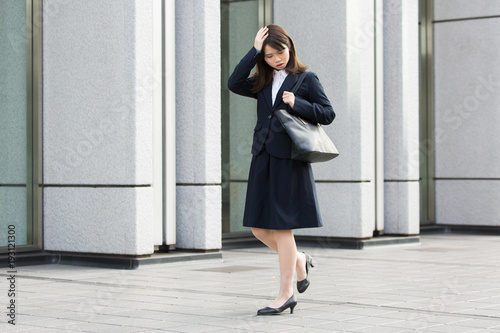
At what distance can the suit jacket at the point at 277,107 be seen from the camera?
5746 mm

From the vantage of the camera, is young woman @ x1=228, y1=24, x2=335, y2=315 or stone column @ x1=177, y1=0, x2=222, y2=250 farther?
stone column @ x1=177, y1=0, x2=222, y2=250

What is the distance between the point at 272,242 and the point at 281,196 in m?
0.39

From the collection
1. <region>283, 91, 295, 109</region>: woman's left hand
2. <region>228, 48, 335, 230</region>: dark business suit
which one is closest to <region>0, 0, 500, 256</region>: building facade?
<region>228, 48, 335, 230</region>: dark business suit

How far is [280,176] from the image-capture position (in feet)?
18.8

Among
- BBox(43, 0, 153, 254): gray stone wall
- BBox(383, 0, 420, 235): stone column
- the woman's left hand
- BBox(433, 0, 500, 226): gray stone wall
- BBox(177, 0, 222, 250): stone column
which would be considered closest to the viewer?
the woman's left hand

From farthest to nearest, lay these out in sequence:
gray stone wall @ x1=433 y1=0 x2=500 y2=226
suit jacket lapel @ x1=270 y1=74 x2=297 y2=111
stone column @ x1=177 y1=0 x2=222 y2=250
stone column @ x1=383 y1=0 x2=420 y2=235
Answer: gray stone wall @ x1=433 y1=0 x2=500 y2=226, stone column @ x1=383 y1=0 x2=420 y2=235, stone column @ x1=177 y1=0 x2=222 y2=250, suit jacket lapel @ x1=270 y1=74 x2=297 y2=111

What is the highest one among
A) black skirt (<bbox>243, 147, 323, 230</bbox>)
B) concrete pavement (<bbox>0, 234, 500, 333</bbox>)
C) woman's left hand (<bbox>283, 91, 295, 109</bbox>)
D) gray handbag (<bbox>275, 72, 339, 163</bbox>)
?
woman's left hand (<bbox>283, 91, 295, 109</bbox>)

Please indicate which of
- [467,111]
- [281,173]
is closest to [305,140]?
[281,173]

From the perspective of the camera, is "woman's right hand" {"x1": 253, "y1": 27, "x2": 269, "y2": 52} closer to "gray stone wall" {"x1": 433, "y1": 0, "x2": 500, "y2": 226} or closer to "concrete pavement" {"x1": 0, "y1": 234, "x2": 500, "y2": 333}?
"concrete pavement" {"x1": 0, "y1": 234, "x2": 500, "y2": 333}

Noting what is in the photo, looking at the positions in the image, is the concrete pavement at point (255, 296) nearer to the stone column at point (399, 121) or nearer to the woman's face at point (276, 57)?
the woman's face at point (276, 57)

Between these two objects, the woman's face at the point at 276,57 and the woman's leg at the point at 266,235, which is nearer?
the woman's face at the point at 276,57

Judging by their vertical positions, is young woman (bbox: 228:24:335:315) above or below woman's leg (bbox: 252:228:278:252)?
above

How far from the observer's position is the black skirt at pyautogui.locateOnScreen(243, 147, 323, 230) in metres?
5.71

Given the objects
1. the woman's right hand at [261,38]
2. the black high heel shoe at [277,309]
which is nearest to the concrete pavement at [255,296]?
the black high heel shoe at [277,309]
